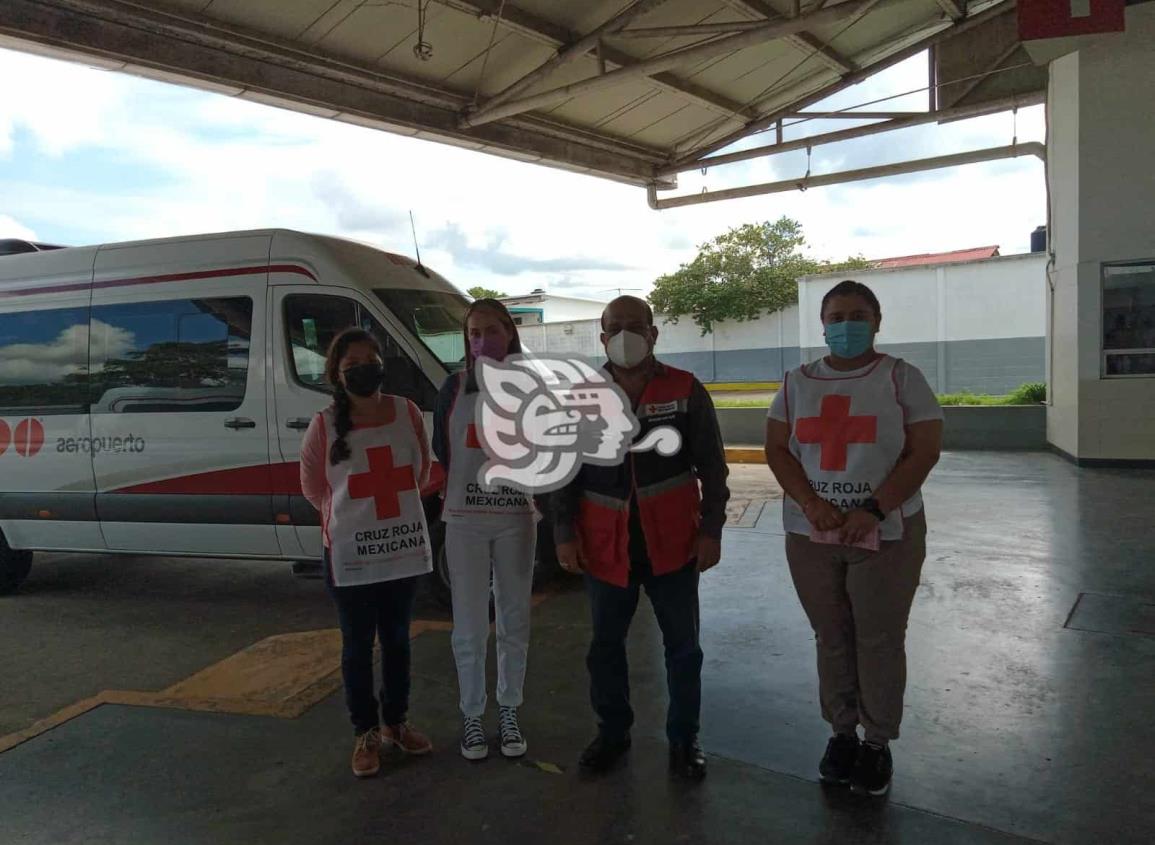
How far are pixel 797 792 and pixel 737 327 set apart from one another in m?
25.4

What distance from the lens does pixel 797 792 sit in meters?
2.88

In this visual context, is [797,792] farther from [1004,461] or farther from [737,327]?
[737,327]

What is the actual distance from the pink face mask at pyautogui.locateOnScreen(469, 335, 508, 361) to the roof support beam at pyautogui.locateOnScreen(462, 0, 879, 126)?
20.0 feet

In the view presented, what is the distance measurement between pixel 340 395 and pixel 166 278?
3.01 m

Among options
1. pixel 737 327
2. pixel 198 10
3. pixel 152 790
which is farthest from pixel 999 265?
pixel 152 790

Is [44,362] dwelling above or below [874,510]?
above

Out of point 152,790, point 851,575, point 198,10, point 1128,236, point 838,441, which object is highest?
point 198,10

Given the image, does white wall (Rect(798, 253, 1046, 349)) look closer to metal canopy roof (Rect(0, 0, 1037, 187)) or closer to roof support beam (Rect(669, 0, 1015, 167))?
roof support beam (Rect(669, 0, 1015, 167))

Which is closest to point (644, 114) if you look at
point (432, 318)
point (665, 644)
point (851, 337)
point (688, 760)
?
point (432, 318)

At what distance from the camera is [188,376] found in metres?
5.40

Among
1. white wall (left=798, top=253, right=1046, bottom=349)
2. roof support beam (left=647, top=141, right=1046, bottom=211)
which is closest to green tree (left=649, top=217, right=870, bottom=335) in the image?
white wall (left=798, top=253, right=1046, bottom=349)

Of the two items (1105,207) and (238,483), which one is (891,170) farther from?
(238,483)

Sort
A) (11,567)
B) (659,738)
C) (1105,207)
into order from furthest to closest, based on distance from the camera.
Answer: (1105,207)
(11,567)
(659,738)

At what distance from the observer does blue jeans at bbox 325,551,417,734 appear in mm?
3152
